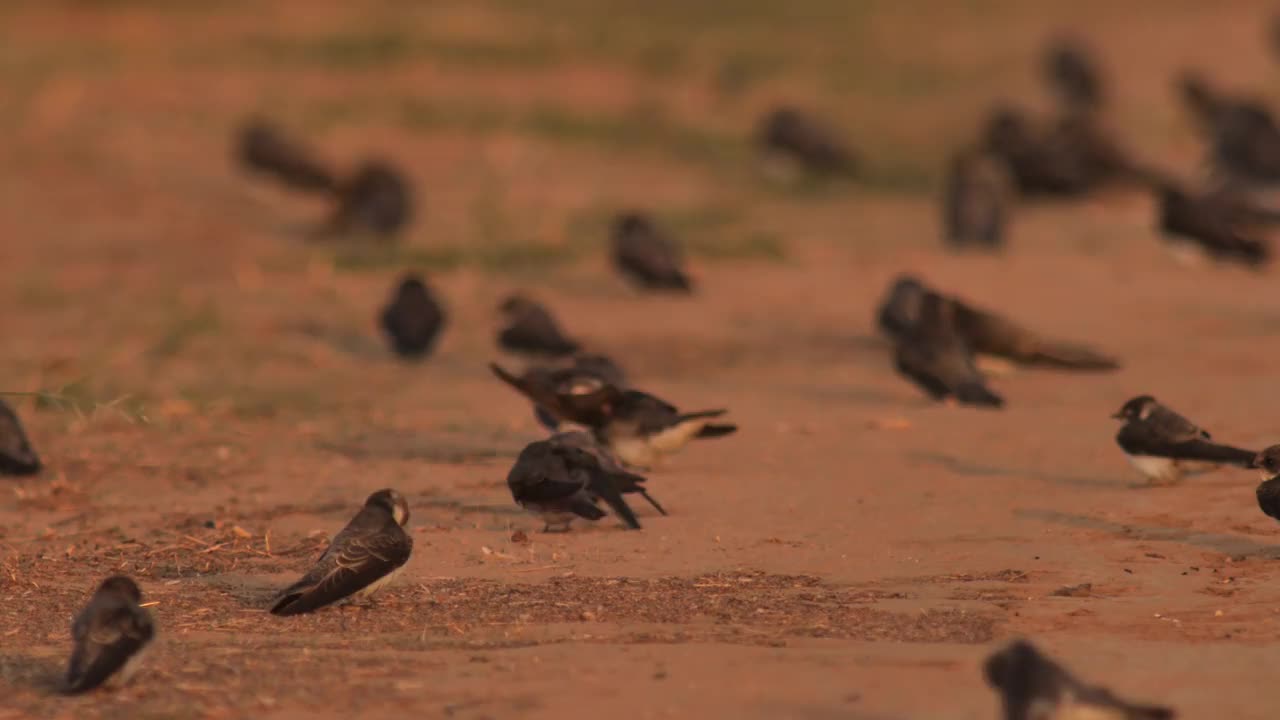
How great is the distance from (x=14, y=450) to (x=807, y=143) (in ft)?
41.9

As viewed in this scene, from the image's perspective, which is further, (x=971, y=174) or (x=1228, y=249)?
(x=971, y=174)

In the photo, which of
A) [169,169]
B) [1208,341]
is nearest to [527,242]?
[169,169]

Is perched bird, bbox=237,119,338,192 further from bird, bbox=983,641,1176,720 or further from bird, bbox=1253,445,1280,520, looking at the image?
bird, bbox=983,641,1176,720

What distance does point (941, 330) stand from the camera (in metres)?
11.7

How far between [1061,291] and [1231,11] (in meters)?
16.1

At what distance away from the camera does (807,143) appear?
69.6 ft

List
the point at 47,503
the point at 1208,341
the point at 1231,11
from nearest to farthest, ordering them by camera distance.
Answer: the point at 47,503 → the point at 1208,341 → the point at 1231,11

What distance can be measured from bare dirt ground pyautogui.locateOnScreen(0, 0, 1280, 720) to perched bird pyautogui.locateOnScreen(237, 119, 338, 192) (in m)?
0.38

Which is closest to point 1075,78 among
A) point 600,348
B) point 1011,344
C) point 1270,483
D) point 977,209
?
point 977,209

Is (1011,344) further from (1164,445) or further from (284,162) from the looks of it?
(284,162)

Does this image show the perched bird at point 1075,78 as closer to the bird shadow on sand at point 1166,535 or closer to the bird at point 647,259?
the bird at point 647,259

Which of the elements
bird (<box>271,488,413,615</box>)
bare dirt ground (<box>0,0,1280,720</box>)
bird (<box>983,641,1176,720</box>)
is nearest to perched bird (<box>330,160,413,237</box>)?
bare dirt ground (<box>0,0,1280,720</box>)

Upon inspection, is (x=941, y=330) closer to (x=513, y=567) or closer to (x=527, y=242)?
(x=513, y=567)

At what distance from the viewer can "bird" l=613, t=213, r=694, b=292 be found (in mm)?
14922
